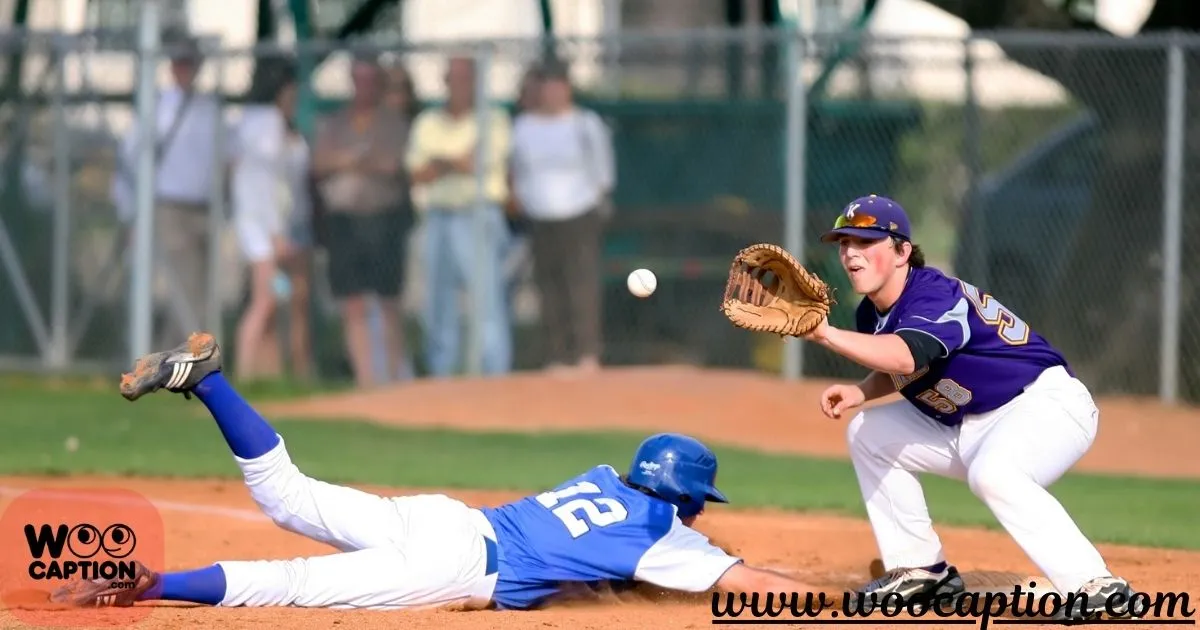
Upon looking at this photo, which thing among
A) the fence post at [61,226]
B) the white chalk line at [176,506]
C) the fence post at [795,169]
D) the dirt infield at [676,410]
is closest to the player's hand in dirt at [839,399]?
the white chalk line at [176,506]

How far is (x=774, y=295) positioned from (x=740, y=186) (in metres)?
8.25

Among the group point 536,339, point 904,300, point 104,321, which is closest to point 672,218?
point 536,339

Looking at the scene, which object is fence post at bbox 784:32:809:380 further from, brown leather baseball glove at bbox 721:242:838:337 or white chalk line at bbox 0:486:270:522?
brown leather baseball glove at bbox 721:242:838:337

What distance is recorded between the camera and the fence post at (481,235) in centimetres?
1369

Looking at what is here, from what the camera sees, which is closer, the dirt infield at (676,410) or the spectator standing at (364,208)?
the dirt infield at (676,410)

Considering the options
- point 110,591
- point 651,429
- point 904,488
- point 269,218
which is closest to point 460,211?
point 269,218

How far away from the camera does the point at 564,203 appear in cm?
1343

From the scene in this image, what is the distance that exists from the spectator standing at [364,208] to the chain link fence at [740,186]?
88 millimetres

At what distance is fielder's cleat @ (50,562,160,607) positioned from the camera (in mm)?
5473

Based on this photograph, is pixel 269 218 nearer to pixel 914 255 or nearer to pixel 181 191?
pixel 181 191

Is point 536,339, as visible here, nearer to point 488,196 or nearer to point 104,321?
point 488,196

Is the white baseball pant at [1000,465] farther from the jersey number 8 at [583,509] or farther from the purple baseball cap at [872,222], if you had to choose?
the jersey number 8 at [583,509]

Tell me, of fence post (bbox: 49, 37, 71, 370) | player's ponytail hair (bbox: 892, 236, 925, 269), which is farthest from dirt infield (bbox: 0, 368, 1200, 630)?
fence post (bbox: 49, 37, 71, 370)

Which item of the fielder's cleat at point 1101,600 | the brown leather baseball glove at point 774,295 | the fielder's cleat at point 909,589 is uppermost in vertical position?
the brown leather baseball glove at point 774,295
